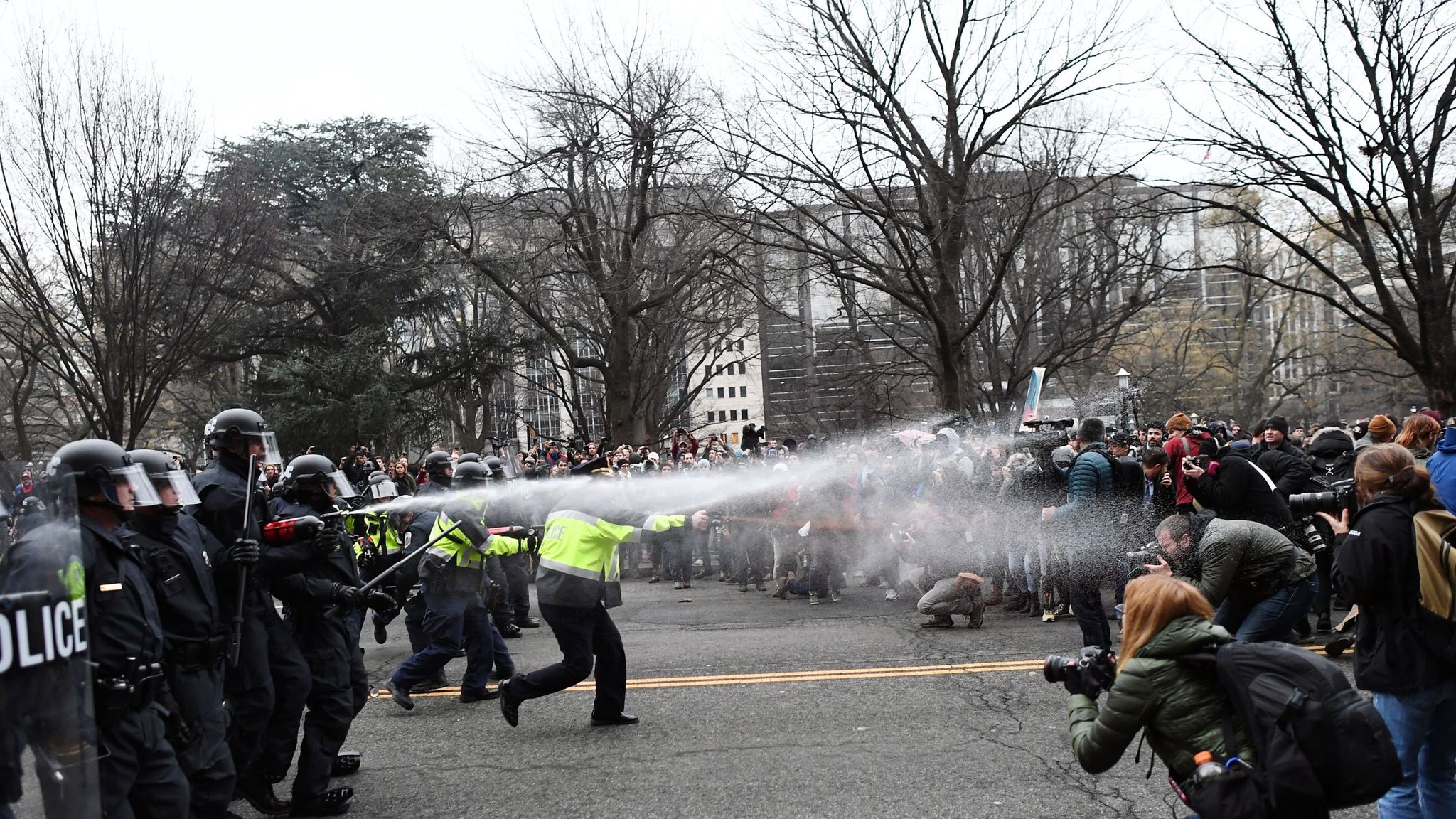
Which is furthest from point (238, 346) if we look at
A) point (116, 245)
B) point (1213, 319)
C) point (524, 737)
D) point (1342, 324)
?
point (1342, 324)

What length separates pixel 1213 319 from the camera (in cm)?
4803

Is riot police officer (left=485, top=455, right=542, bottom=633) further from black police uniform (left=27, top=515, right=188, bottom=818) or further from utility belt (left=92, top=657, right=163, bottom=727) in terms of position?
utility belt (left=92, top=657, right=163, bottom=727)

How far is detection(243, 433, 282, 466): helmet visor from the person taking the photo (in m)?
5.64

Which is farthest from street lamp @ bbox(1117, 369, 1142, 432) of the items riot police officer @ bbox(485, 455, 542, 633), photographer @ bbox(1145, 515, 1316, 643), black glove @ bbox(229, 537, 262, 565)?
black glove @ bbox(229, 537, 262, 565)

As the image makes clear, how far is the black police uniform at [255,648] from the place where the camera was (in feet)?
18.0

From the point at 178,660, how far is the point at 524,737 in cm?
300

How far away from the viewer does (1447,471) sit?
659 cm

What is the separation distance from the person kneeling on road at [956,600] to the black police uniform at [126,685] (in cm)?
765

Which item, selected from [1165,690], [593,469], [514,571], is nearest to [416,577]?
[593,469]

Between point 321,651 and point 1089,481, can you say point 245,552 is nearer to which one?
point 321,651

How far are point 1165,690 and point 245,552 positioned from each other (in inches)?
151

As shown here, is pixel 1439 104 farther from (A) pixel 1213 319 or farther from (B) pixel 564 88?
(A) pixel 1213 319

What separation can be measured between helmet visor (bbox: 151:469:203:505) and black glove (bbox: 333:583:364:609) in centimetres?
136

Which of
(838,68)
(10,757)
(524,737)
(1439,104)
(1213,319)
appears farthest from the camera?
(1213,319)
